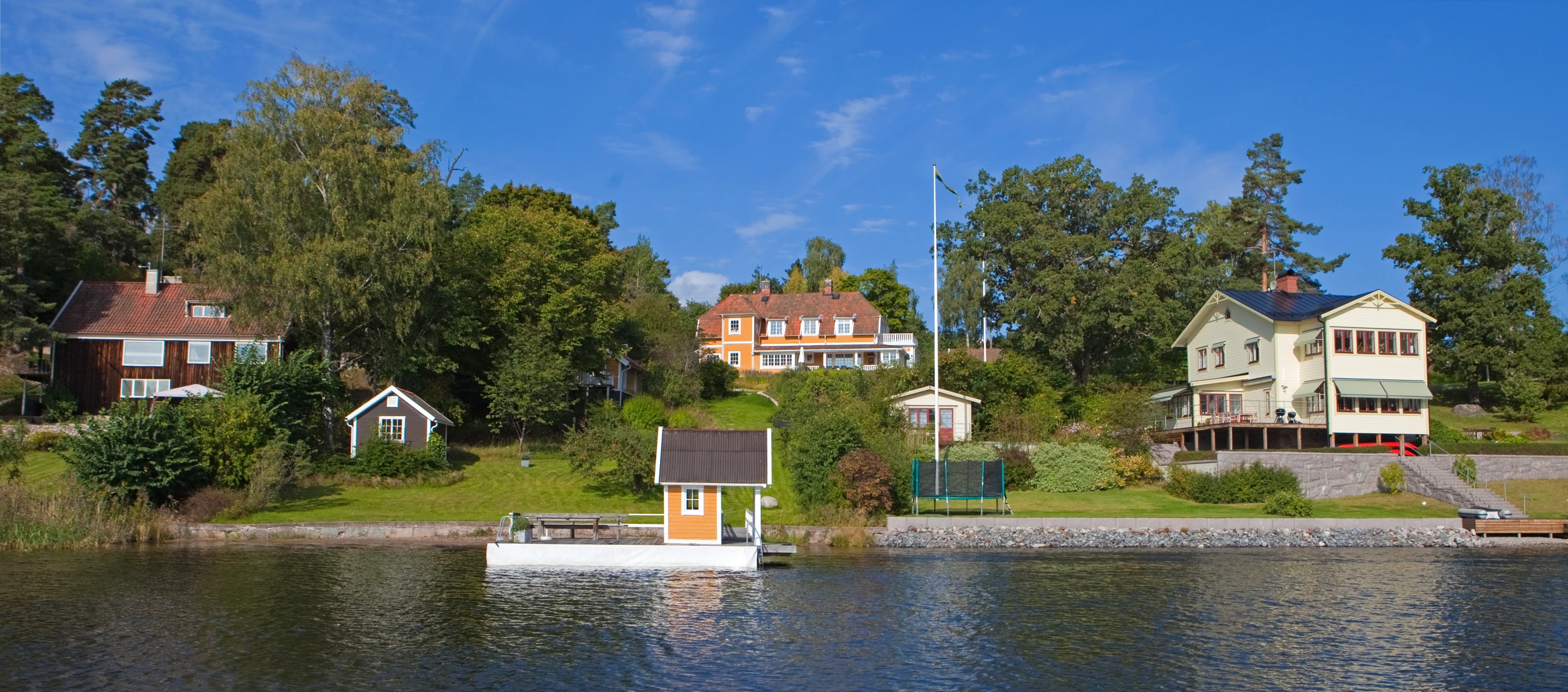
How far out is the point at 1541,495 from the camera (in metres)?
40.6

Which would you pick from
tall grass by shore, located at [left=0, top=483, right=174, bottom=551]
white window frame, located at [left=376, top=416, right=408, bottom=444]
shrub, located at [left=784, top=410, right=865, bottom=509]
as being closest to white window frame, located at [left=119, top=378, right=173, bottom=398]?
white window frame, located at [left=376, top=416, right=408, bottom=444]

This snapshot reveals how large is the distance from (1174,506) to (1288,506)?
12.9 feet

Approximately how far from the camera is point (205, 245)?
151 ft

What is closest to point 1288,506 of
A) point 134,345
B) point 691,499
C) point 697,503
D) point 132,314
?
point 697,503

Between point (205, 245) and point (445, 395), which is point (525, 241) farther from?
point (205, 245)

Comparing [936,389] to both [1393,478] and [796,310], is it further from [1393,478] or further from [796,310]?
[796,310]

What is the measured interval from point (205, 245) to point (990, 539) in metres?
35.9

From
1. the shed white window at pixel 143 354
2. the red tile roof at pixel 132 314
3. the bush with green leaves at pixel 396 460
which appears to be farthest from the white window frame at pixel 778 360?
the shed white window at pixel 143 354

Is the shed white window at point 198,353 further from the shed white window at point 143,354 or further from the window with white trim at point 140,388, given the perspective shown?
the window with white trim at point 140,388

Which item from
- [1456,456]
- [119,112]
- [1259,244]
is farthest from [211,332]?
[1259,244]

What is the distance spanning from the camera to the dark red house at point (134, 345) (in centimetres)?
5281

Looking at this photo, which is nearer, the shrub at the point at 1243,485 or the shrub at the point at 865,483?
the shrub at the point at 865,483

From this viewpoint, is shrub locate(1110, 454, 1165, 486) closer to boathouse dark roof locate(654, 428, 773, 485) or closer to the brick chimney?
the brick chimney

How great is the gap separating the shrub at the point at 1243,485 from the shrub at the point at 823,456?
1399 cm
